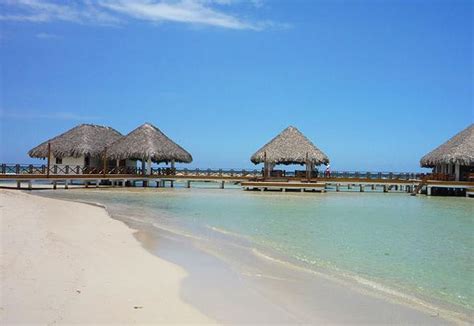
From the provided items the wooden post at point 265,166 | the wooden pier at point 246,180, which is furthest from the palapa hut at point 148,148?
the wooden post at point 265,166

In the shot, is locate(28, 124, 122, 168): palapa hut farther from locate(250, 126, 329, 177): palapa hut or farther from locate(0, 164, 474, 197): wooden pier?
locate(250, 126, 329, 177): palapa hut

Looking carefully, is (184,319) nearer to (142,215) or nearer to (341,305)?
(341,305)

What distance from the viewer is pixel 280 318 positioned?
4.80 metres

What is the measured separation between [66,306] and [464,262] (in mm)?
6471

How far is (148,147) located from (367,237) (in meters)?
21.1

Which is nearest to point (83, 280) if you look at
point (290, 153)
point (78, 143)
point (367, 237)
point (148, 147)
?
point (367, 237)

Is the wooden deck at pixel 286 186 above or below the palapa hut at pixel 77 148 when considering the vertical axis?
below

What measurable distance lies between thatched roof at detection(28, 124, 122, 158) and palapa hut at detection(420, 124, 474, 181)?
776 inches

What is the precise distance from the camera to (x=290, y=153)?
98.6ft

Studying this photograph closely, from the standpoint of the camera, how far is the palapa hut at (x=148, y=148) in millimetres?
30172

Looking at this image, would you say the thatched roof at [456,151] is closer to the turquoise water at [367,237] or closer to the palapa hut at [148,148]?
the turquoise water at [367,237]

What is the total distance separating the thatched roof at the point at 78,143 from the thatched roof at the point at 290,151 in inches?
371

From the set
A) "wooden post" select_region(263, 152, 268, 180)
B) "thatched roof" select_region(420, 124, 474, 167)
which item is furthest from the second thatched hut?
"thatched roof" select_region(420, 124, 474, 167)

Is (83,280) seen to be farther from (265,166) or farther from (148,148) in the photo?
(265,166)
